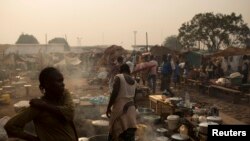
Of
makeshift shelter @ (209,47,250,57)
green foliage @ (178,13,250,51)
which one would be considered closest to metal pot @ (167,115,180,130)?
makeshift shelter @ (209,47,250,57)

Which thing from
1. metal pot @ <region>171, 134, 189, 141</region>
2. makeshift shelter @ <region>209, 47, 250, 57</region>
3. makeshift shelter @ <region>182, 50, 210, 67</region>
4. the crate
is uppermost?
makeshift shelter @ <region>209, 47, 250, 57</region>

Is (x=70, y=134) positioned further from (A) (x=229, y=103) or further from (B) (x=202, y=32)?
(B) (x=202, y=32)

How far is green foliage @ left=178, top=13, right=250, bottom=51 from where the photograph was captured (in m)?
40.3

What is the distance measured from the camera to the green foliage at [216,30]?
40281 millimetres

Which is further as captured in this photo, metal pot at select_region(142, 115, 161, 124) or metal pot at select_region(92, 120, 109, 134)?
metal pot at select_region(142, 115, 161, 124)

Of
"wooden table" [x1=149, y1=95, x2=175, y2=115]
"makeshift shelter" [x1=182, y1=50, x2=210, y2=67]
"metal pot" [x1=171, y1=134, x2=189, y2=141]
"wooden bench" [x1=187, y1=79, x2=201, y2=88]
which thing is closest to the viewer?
"metal pot" [x1=171, y1=134, x2=189, y2=141]

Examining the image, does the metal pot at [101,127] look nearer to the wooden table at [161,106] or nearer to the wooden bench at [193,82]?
the wooden table at [161,106]

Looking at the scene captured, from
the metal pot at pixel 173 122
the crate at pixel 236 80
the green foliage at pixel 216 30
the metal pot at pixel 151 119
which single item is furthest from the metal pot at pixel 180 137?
the green foliage at pixel 216 30

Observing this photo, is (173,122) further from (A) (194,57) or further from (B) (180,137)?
(A) (194,57)

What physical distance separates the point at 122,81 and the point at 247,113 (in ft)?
25.2

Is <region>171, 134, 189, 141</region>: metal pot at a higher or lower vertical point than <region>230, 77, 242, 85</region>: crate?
lower

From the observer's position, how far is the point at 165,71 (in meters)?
13.0

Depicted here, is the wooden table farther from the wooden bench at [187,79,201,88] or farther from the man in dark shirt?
the wooden bench at [187,79,201,88]

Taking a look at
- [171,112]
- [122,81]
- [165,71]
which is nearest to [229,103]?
[165,71]
